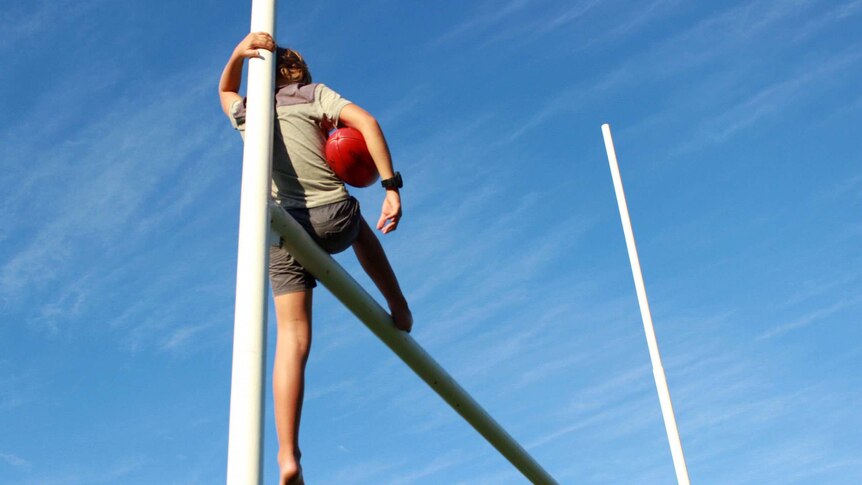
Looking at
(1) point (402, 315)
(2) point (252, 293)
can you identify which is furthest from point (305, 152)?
(2) point (252, 293)

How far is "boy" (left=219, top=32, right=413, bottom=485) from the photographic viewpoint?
3410 millimetres

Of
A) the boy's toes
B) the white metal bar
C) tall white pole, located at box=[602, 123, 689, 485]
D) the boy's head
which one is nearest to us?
the white metal bar

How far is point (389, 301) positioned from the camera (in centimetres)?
365

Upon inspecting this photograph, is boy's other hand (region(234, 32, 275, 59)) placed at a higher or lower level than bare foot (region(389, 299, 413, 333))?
higher

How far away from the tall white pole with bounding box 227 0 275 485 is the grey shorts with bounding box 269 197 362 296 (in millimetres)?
529

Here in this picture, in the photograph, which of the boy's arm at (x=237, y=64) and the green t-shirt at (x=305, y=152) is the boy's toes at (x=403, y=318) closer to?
the green t-shirt at (x=305, y=152)

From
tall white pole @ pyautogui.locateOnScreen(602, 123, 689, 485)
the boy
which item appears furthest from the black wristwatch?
tall white pole @ pyautogui.locateOnScreen(602, 123, 689, 485)

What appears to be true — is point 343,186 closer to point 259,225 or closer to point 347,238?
point 347,238

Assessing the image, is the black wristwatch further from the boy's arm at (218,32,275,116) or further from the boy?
the boy's arm at (218,32,275,116)

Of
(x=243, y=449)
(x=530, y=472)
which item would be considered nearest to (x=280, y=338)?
(x=243, y=449)

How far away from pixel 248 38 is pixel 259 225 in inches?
28.5

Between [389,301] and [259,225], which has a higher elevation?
[389,301]

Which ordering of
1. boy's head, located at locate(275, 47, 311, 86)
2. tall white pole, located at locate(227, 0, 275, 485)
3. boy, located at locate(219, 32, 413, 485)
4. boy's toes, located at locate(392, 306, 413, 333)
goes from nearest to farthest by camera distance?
tall white pole, located at locate(227, 0, 275, 485)
boy, located at locate(219, 32, 413, 485)
boy's toes, located at locate(392, 306, 413, 333)
boy's head, located at locate(275, 47, 311, 86)

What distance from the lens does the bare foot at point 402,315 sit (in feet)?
11.8
